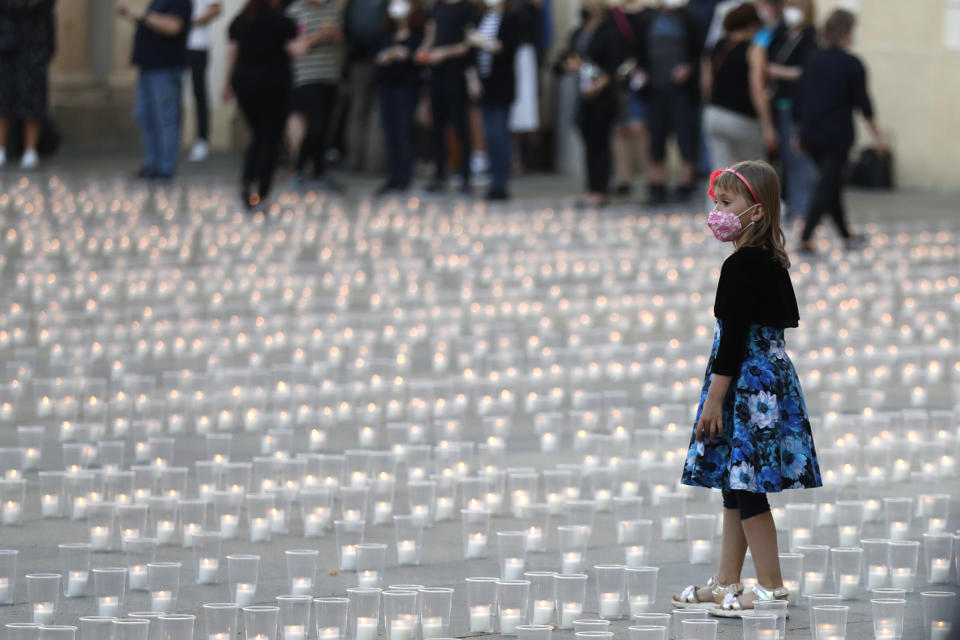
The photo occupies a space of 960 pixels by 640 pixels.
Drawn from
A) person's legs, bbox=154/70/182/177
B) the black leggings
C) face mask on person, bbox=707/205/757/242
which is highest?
person's legs, bbox=154/70/182/177

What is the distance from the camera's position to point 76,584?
534cm

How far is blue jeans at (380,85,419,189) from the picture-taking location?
17.2m

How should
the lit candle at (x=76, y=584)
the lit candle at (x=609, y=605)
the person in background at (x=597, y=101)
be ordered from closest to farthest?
the lit candle at (x=609, y=605), the lit candle at (x=76, y=584), the person in background at (x=597, y=101)

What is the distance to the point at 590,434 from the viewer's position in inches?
300

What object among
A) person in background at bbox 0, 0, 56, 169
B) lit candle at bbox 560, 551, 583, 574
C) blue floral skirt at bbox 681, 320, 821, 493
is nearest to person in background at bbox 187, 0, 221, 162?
person in background at bbox 0, 0, 56, 169

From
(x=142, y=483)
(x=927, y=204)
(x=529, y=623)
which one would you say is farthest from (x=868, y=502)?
(x=927, y=204)

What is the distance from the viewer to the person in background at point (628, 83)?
1652 centimetres

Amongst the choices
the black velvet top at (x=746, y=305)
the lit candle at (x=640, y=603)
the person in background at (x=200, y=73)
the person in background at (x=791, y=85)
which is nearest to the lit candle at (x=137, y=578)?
the lit candle at (x=640, y=603)

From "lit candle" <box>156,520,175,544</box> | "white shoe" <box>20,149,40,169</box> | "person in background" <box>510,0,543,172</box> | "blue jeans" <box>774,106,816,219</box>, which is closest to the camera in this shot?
"lit candle" <box>156,520,175,544</box>

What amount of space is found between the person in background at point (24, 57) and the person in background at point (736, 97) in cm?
689

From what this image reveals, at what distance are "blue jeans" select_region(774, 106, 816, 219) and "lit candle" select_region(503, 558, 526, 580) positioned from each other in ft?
34.1

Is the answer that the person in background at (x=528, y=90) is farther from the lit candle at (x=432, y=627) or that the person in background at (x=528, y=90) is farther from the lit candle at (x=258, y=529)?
the lit candle at (x=432, y=627)

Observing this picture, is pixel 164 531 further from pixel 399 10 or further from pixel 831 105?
pixel 399 10

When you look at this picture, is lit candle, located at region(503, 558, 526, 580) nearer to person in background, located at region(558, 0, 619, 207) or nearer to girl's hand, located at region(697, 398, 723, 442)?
girl's hand, located at region(697, 398, 723, 442)
